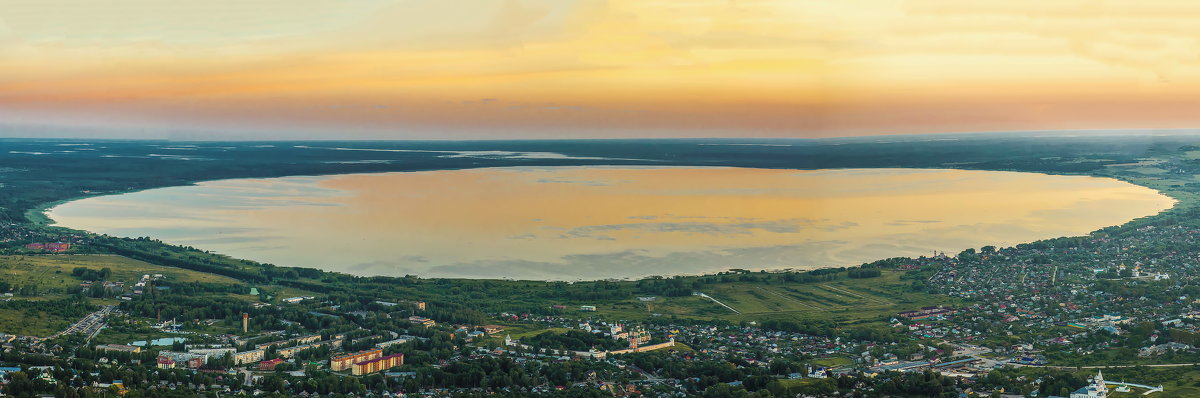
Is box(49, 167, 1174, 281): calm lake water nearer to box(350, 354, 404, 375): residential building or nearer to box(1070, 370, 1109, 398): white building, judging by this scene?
box(350, 354, 404, 375): residential building

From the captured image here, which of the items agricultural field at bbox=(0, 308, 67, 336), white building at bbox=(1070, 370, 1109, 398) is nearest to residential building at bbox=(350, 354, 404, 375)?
agricultural field at bbox=(0, 308, 67, 336)

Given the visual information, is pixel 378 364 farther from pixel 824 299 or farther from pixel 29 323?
pixel 824 299

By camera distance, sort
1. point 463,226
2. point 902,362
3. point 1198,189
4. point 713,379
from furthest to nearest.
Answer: point 1198,189 → point 463,226 → point 902,362 → point 713,379

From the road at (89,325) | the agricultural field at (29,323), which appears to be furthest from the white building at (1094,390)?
the agricultural field at (29,323)

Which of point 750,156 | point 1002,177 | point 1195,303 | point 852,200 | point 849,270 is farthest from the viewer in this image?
point 750,156

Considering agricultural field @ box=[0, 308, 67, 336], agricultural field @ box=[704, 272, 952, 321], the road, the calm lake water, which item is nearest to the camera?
agricultural field @ box=[0, 308, 67, 336]

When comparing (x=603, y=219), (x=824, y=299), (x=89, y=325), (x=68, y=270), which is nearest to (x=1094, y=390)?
(x=824, y=299)

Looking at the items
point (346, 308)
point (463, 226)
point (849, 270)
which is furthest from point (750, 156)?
point (346, 308)

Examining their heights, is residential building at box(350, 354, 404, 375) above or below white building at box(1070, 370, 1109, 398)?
below

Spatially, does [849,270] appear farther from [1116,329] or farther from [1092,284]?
[1116,329]
